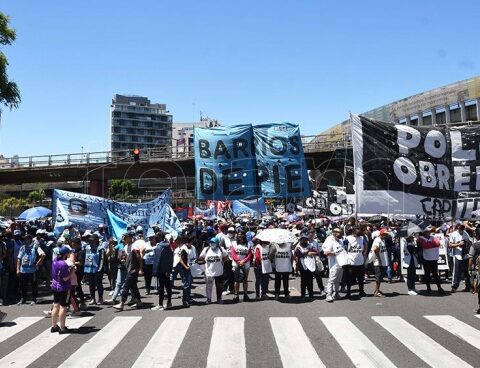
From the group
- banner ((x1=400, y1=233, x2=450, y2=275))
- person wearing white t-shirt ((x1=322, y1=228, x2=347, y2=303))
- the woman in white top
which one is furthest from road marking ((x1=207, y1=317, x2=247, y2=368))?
banner ((x1=400, y1=233, x2=450, y2=275))

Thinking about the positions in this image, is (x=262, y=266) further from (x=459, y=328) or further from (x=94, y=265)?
(x=459, y=328)

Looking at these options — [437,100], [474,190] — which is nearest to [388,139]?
[474,190]

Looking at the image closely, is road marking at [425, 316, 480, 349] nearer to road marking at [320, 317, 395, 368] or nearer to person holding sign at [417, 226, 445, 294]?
road marking at [320, 317, 395, 368]

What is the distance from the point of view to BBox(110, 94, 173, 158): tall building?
16575cm

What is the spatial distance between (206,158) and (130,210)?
15.1ft

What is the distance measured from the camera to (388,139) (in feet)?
45.0

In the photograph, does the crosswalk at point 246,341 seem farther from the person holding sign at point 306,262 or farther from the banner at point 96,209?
the banner at point 96,209

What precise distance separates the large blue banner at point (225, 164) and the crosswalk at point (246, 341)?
1073 cm

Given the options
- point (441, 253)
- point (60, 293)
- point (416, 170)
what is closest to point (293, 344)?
point (60, 293)

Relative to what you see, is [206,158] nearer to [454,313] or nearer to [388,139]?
[388,139]

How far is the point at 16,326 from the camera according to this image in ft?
32.4

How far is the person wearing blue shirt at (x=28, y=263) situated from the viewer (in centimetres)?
1234

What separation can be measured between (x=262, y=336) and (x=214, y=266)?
11.7 feet

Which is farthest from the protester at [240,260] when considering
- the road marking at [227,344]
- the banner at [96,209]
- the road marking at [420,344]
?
the banner at [96,209]
